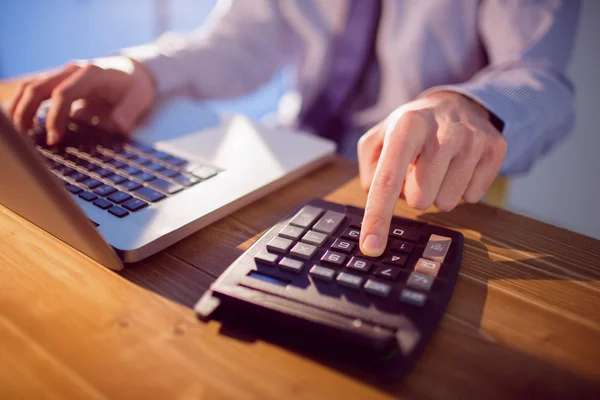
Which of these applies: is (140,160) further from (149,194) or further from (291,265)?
(291,265)

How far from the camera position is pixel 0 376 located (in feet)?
0.81

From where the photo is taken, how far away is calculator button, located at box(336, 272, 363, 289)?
29 cm

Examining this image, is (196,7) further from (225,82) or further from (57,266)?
(57,266)

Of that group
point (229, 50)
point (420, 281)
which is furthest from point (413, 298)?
point (229, 50)

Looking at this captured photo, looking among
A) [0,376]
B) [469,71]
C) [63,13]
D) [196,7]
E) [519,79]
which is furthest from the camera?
[63,13]

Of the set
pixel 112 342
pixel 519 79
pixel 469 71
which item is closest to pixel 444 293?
pixel 112 342

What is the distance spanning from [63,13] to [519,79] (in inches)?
116

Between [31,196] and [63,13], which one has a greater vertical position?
[31,196]

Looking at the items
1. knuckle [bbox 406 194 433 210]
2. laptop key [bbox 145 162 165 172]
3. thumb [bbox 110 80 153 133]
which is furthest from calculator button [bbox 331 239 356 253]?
thumb [bbox 110 80 153 133]

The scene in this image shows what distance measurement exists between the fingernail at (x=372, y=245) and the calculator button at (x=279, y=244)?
0.06 meters

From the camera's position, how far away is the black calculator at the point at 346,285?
258 millimetres

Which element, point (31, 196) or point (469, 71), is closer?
point (31, 196)

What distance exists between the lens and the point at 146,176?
433 millimetres

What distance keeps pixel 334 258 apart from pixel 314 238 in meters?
0.03
